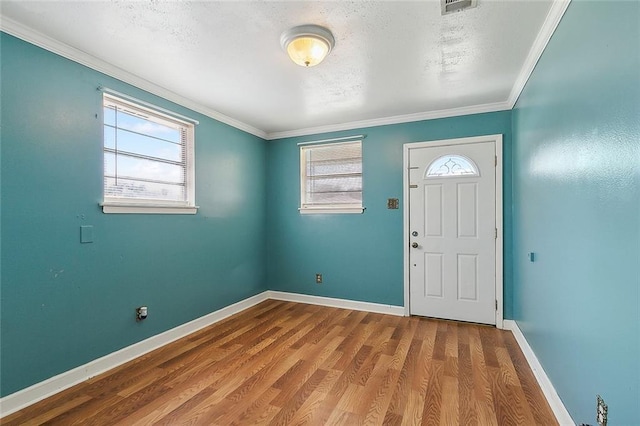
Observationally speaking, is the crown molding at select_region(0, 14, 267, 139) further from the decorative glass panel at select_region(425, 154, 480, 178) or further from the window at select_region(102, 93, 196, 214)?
the decorative glass panel at select_region(425, 154, 480, 178)

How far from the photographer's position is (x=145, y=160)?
2.79 meters

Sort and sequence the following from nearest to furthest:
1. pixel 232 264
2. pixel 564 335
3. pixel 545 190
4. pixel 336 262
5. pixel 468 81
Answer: pixel 564 335, pixel 545 190, pixel 468 81, pixel 232 264, pixel 336 262

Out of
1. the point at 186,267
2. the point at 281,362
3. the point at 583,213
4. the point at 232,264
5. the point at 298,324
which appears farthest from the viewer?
the point at 232,264

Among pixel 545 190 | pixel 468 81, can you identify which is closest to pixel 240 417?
pixel 545 190

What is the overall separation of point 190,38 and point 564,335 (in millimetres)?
3090

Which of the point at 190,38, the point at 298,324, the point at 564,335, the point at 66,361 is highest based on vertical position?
the point at 190,38

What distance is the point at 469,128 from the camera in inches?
136

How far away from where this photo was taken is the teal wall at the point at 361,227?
352cm

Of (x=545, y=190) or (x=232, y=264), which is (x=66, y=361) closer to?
(x=232, y=264)

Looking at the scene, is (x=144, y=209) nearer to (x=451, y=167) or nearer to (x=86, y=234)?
(x=86, y=234)

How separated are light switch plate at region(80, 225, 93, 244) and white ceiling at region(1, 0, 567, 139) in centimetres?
131

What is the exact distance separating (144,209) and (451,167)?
134 inches

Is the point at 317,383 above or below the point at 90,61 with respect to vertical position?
below

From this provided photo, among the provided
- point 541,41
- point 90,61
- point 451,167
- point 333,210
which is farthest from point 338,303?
point 90,61
